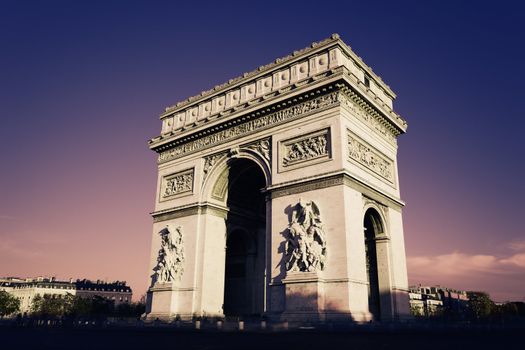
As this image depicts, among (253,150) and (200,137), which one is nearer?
(253,150)

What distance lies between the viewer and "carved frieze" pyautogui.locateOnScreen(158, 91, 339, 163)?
2114cm

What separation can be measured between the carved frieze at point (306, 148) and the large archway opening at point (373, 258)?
423 centimetres

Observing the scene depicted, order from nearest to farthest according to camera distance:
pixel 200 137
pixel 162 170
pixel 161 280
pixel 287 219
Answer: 1. pixel 287 219
2. pixel 161 280
3. pixel 200 137
4. pixel 162 170

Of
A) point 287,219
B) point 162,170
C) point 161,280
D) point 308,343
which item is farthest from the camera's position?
point 162,170

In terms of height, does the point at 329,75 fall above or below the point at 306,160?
above

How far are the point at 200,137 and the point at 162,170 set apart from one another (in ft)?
12.5

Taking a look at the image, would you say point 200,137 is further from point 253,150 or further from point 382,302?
point 382,302

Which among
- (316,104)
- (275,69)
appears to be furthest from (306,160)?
(275,69)

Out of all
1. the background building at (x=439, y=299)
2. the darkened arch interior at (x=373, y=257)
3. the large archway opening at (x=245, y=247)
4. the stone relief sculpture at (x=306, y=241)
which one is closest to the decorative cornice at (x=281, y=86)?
the large archway opening at (x=245, y=247)

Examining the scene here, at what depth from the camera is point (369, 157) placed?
875 inches

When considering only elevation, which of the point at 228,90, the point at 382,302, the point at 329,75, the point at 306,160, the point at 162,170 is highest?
the point at 228,90

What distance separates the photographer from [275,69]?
78.0ft

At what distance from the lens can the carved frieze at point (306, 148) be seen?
20547mm

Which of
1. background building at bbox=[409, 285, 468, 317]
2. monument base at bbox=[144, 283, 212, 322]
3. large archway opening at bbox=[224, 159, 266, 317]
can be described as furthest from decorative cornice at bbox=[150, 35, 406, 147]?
background building at bbox=[409, 285, 468, 317]
